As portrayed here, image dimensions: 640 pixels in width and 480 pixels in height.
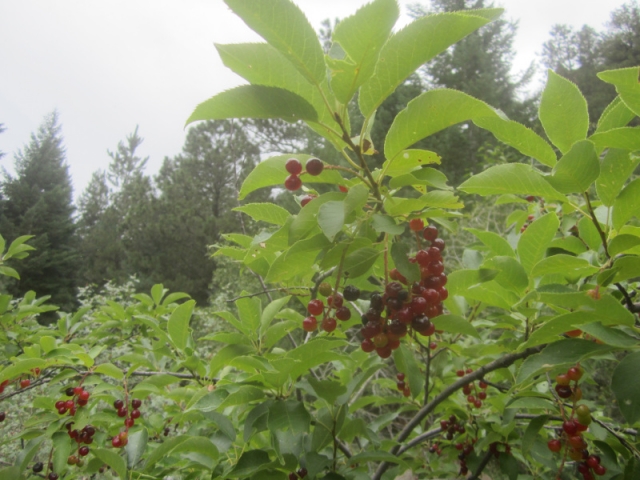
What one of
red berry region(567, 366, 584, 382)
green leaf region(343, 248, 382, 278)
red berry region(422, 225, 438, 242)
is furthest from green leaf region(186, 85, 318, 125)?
red berry region(567, 366, 584, 382)

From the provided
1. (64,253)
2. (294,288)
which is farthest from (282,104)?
(64,253)

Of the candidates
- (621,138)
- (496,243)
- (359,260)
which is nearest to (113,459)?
(359,260)

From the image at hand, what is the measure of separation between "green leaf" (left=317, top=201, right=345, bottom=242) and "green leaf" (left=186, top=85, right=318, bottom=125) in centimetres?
18

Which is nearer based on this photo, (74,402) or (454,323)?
(454,323)

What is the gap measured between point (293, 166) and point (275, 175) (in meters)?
0.07

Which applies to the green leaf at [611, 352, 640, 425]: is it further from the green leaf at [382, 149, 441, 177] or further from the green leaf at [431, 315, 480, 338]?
the green leaf at [382, 149, 441, 177]

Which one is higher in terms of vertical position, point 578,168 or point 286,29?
point 286,29

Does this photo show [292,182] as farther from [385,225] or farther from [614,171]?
[614,171]

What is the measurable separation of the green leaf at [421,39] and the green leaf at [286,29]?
0.12 m

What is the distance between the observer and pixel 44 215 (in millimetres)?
19594

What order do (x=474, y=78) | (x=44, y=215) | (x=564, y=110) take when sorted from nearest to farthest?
(x=564, y=110) < (x=474, y=78) < (x=44, y=215)

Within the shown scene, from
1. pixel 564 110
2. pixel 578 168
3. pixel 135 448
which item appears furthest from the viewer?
pixel 135 448

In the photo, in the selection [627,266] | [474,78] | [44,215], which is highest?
[44,215]

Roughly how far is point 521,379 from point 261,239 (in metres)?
0.61
